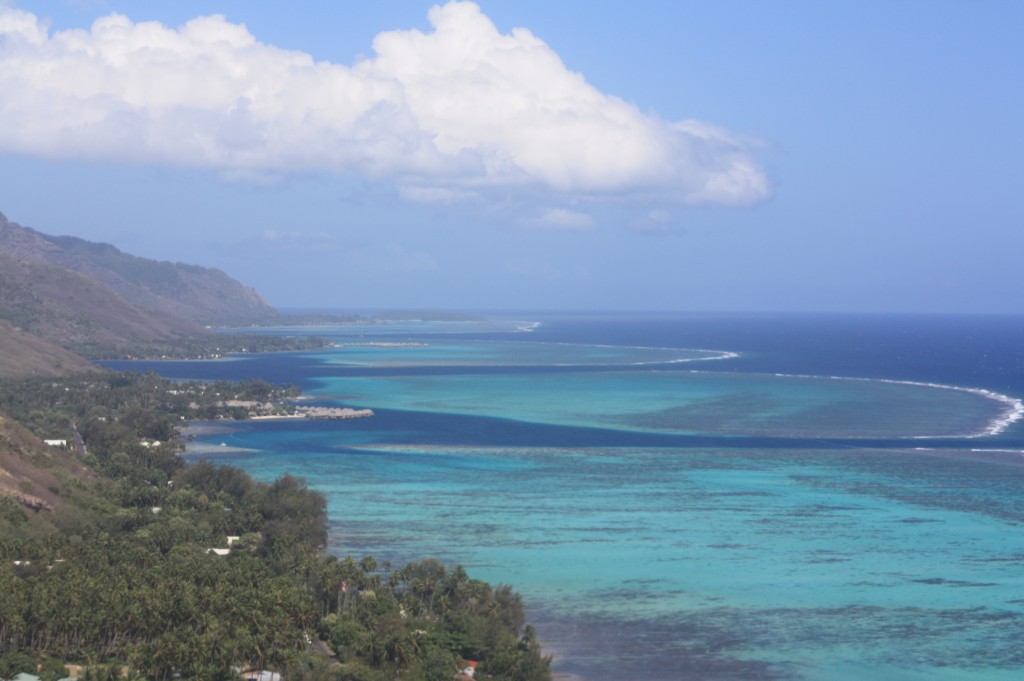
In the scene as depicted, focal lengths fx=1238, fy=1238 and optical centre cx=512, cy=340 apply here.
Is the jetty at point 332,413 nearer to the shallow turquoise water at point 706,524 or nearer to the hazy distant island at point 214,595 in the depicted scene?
the shallow turquoise water at point 706,524

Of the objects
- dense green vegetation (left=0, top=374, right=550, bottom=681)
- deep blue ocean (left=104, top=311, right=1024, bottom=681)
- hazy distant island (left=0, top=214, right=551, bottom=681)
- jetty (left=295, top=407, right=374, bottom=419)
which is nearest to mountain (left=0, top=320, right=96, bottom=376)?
jetty (left=295, top=407, right=374, bottom=419)

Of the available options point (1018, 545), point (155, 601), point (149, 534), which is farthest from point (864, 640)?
point (149, 534)

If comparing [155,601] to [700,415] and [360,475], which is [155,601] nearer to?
[360,475]

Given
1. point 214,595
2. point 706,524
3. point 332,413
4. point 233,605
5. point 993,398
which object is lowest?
point 706,524

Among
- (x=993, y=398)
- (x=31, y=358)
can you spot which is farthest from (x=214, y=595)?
(x=31, y=358)

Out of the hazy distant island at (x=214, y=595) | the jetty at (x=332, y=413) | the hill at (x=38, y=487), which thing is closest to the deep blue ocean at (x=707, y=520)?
the jetty at (x=332, y=413)

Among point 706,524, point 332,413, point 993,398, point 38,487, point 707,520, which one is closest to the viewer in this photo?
point 38,487

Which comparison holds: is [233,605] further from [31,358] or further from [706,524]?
[31,358]
